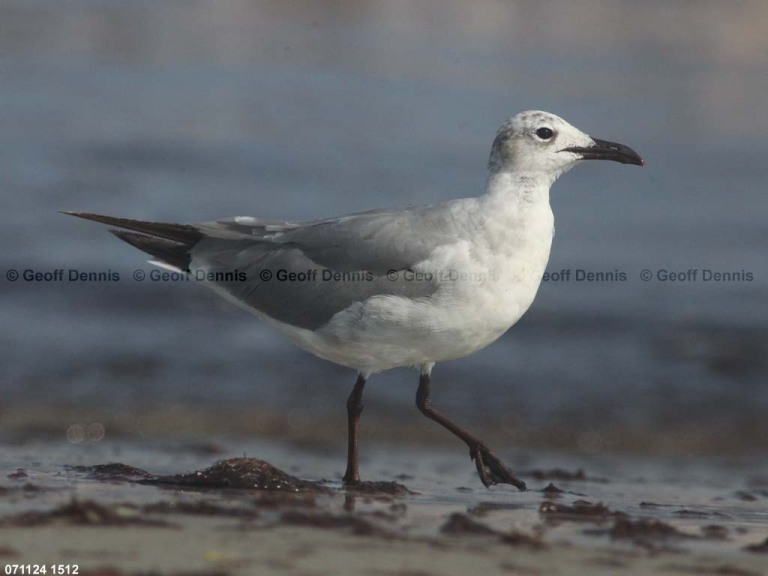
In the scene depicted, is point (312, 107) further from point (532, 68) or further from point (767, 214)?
point (767, 214)

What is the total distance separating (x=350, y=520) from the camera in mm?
5141

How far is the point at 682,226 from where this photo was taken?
47.9 feet

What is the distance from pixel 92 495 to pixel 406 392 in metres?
4.33

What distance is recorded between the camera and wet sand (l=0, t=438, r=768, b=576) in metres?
4.45

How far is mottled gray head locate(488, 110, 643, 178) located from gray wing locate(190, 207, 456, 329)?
1.72 feet

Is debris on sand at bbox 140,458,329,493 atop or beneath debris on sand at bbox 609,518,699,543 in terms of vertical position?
atop

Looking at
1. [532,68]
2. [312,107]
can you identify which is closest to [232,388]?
[312,107]

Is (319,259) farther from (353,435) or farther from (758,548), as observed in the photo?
(758,548)

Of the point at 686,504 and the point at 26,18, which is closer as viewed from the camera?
the point at 686,504

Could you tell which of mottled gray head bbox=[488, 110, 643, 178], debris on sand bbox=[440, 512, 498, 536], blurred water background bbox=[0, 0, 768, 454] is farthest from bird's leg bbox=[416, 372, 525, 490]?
blurred water background bbox=[0, 0, 768, 454]

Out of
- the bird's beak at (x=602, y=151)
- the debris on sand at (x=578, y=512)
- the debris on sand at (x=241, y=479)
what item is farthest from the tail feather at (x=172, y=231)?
the debris on sand at (x=578, y=512)

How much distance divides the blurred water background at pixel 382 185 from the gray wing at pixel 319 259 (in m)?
1.90

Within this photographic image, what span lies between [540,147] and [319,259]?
51.3 inches

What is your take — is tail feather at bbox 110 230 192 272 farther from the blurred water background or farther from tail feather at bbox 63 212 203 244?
the blurred water background
